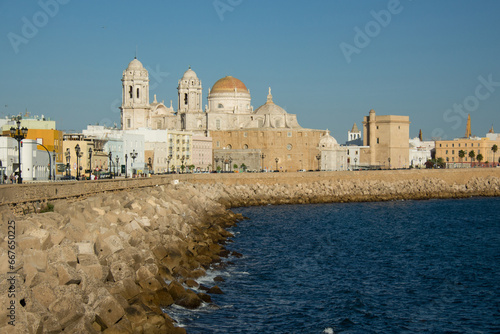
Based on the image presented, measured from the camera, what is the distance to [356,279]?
23.2 m

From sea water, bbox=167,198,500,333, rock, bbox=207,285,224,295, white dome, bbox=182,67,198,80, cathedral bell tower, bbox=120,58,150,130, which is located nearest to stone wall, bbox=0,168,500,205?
sea water, bbox=167,198,500,333

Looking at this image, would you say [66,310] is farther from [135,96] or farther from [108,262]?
[135,96]

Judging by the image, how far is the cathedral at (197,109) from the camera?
261 feet

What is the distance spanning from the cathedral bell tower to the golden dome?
1758cm

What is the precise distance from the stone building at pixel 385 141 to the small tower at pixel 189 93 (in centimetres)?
2821

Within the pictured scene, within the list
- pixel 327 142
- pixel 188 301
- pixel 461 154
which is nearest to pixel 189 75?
pixel 327 142

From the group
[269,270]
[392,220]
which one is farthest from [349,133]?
[269,270]

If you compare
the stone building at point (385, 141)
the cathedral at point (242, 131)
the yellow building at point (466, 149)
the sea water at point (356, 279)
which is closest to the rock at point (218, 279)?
the sea water at point (356, 279)

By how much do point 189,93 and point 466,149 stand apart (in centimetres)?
5181

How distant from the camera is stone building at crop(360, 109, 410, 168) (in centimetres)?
10012

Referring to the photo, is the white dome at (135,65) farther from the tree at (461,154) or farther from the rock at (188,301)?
the rock at (188,301)

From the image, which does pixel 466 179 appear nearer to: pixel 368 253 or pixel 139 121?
pixel 139 121

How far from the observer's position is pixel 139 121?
79.6m

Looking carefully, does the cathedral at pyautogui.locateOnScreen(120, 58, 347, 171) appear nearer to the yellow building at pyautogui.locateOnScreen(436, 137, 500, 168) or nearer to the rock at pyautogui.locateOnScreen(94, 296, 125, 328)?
the yellow building at pyautogui.locateOnScreen(436, 137, 500, 168)
